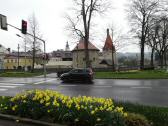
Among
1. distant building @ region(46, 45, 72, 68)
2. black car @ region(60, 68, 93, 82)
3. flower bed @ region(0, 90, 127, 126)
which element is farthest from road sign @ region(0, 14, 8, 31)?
distant building @ region(46, 45, 72, 68)

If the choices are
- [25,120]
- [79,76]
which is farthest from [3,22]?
[25,120]

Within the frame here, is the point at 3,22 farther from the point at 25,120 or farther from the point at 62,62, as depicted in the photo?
the point at 62,62

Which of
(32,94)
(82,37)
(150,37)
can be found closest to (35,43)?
(82,37)

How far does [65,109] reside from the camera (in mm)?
8508

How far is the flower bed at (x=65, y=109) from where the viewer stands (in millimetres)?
7630

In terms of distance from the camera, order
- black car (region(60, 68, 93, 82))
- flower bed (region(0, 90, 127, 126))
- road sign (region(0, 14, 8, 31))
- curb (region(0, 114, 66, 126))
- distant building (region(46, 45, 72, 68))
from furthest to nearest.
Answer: distant building (region(46, 45, 72, 68))
black car (region(60, 68, 93, 82))
road sign (region(0, 14, 8, 31))
curb (region(0, 114, 66, 126))
flower bed (region(0, 90, 127, 126))

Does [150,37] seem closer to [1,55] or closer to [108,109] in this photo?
[108,109]

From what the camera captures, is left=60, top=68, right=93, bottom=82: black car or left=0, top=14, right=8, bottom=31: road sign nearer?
left=0, top=14, right=8, bottom=31: road sign

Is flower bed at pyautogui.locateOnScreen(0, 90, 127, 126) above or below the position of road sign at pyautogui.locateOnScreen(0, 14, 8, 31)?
below

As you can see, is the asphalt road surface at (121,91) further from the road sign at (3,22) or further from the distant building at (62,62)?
the distant building at (62,62)

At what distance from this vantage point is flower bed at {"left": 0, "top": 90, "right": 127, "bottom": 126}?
300 inches

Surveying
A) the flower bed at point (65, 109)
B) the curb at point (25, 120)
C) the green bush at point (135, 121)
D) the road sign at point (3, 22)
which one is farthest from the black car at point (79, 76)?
the green bush at point (135, 121)

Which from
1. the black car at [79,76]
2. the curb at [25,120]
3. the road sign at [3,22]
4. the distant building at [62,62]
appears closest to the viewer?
the curb at [25,120]

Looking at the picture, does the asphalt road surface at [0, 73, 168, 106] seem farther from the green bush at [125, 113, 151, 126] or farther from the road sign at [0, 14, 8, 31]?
the green bush at [125, 113, 151, 126]
